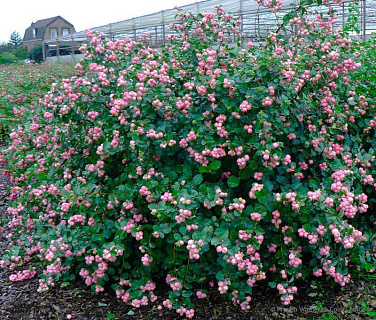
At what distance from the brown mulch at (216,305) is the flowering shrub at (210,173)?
0.32ft

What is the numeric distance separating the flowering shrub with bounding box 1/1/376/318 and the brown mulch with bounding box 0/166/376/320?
0.10 meters

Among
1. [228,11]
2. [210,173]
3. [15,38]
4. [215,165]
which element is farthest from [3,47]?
[215,165]

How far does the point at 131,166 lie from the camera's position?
8.83ft

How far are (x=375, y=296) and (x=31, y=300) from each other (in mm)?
2197

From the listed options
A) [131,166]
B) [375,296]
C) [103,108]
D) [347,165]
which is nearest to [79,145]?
[103,108]

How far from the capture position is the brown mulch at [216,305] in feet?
8.37

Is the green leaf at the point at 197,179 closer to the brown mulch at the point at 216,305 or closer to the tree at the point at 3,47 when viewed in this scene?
the brown mulch at the point at 216,305

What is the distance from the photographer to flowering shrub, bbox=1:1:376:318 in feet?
7.80

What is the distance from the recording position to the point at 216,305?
2646mm

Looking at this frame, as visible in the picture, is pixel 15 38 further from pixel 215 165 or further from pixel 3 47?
pixel 215 165

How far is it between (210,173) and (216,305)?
2.67ft

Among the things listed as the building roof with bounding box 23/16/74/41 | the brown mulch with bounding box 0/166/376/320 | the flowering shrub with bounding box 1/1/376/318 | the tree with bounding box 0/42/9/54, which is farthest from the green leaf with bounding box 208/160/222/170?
the building roof with bounding box 23/16/74/41

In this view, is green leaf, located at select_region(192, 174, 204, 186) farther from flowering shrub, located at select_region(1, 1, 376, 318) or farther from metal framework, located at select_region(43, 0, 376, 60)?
metal framework, located at select_region(43, 0, 376, 60)

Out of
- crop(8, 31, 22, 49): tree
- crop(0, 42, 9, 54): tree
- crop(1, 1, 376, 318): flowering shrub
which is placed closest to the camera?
crop(1, 1, 376, 318): flowering shrub
